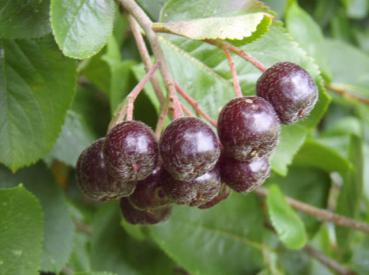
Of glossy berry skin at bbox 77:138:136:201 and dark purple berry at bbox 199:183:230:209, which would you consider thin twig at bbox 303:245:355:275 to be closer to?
dark purple berry at bbox 199:183:230:209

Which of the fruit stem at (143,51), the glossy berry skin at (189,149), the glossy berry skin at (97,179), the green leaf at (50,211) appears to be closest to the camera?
the glossy berry skin at (189,149)

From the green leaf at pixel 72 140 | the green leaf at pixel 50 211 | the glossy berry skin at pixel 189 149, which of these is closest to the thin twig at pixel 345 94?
the green leaf at pixel 72 140

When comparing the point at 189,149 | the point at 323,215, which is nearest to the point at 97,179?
the point at 189,149

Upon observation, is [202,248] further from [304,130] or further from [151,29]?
[151,29]

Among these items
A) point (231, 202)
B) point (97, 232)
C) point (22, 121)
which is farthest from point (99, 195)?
point (231, 202)

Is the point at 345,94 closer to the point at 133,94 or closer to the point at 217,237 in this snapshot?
the point at 217,237

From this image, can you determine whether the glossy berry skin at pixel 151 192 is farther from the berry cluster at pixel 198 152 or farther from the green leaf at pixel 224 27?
the green leaf at pixel 224 27
